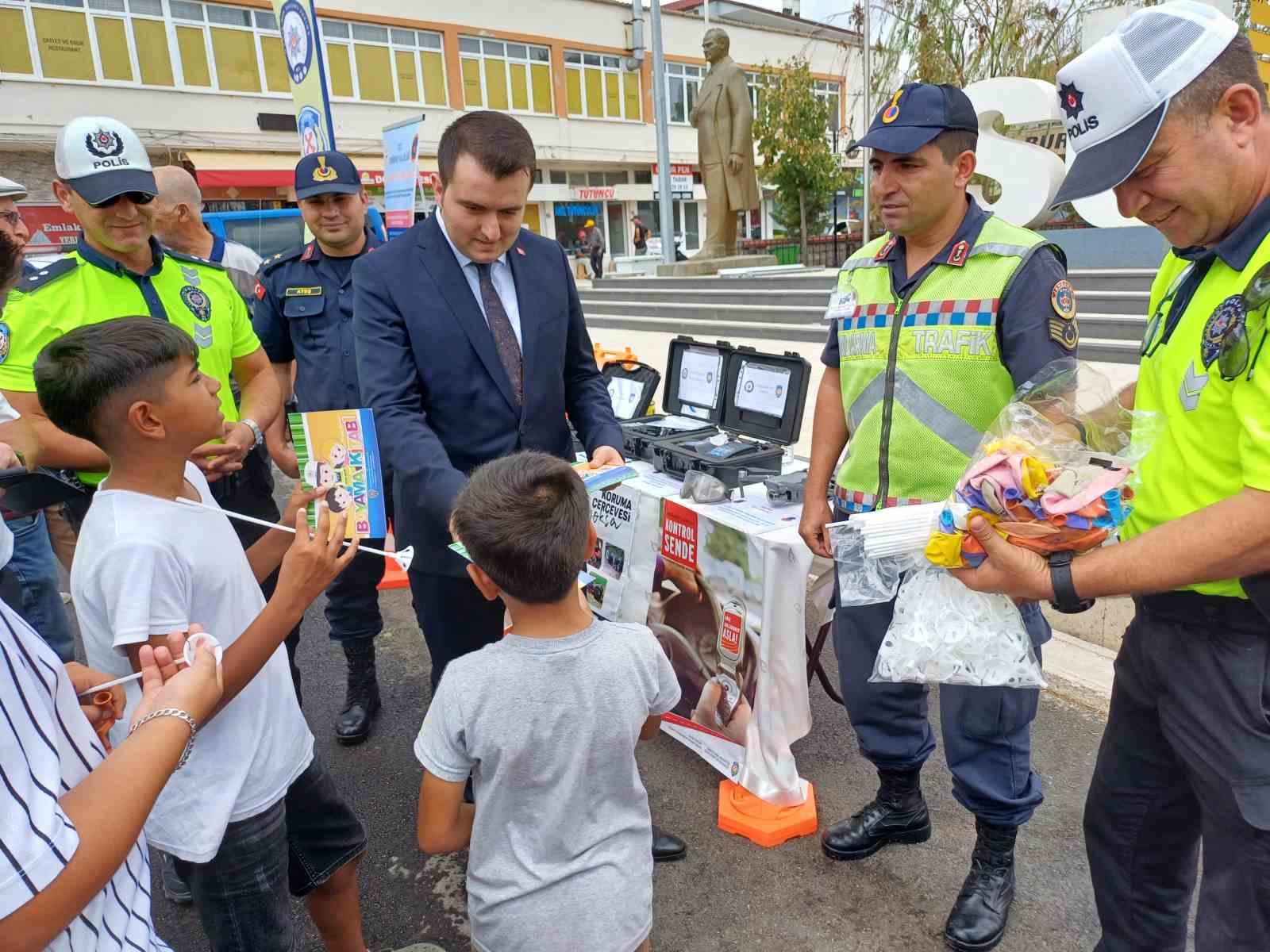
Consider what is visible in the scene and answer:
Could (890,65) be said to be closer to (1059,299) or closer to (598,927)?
(1059,299)

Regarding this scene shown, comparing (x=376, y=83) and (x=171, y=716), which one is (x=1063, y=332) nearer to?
(x=171, y=716)

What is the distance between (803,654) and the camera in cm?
270

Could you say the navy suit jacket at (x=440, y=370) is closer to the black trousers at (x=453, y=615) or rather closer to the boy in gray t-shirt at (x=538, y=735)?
the black trousers at (x=453, y=615)

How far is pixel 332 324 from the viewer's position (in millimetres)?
3490

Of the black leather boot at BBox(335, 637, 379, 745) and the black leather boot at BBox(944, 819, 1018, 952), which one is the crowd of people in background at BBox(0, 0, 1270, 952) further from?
the black leather boot at BBox(335, 637, 379, 745)

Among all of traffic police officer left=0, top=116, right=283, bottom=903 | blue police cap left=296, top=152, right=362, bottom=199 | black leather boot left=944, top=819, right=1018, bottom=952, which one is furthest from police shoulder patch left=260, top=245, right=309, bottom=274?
black leather boot left=944, top=819, right=1018, bottom=952

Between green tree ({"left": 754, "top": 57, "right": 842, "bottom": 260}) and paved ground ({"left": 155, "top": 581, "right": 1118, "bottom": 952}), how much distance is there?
18.6 metres

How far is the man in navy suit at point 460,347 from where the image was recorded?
2.14 metres

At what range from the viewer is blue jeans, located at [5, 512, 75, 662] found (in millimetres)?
3445

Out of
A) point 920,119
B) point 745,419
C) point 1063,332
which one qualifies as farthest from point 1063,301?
point 745,419

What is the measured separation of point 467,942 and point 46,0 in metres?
27.1

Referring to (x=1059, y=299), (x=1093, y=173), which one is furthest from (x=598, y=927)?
(x=1059, y=299)

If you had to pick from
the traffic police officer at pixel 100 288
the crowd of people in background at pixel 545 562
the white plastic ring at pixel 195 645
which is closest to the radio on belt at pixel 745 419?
the crowd of people in background at pixel 545 562

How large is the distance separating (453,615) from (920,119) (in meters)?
1.91
